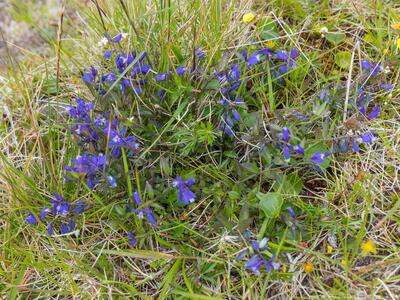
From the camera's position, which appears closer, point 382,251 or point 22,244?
point 382,251

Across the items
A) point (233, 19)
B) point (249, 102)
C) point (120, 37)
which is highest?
point (120, 37)

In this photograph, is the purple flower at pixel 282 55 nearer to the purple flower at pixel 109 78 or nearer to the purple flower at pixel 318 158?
the purple flower at pixel 318 158

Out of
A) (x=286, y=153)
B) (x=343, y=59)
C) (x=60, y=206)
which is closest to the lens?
(x=286, y=153)

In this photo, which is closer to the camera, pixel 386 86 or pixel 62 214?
pixel 62 214

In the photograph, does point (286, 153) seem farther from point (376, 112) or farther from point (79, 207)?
point (79, 207)

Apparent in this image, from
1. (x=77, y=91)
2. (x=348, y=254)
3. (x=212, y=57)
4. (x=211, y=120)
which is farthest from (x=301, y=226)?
(x=77, y=91)

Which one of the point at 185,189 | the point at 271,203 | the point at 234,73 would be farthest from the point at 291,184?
the point at 234,73

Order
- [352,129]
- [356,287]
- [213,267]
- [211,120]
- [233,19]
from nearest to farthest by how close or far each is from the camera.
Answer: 1. [356,287]
2. [213,267]
3. [352,129]
4. [211,120]
5. [233,19]

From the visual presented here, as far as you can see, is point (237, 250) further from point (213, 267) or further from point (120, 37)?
point (120, 37)
